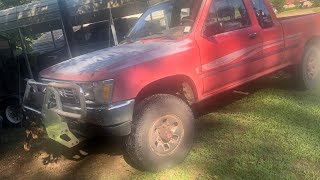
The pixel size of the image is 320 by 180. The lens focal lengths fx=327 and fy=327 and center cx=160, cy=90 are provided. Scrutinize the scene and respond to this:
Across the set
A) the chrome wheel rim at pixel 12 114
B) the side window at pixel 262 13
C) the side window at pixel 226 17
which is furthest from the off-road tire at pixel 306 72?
the chrome wheel rim at pixel 12 114

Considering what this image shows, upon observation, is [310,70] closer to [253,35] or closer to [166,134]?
[253,35]

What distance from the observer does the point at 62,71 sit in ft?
12.7

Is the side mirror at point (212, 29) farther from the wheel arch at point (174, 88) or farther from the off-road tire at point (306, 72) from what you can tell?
the off-road tire at point (306, 72)

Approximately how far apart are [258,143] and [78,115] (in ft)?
7.51

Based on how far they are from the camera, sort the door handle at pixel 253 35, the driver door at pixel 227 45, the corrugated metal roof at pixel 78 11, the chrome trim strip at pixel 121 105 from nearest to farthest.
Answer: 1. the chrome trim strip at pixel 121 105
2. the driver door at pixel 227 45
3. the door handle at pixel 253 35
4. the corrugated metal roof at pixel 78 11

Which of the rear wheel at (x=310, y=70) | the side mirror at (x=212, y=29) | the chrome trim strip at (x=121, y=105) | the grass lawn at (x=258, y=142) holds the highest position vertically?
the side mirror at (x=212, y=29)

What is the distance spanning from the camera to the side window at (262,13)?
198 inches

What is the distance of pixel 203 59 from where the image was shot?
421 cm

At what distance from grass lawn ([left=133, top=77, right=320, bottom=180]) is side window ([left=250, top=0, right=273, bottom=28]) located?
4.53 ft

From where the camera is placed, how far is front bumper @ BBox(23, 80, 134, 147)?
3318 millimetres

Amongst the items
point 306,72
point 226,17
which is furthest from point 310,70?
point 226,17

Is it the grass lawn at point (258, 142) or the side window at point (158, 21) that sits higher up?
the side window at point (158, 21)

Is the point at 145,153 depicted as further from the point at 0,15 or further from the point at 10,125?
the point at 0,15

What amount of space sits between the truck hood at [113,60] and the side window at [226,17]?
46cm
